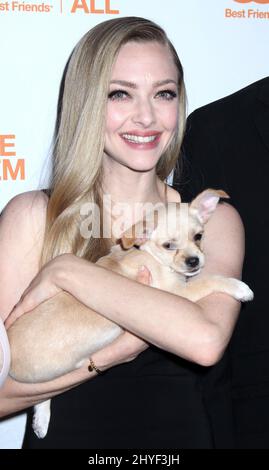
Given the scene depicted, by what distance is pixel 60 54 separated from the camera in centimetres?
245

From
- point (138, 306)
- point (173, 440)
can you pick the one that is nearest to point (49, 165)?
point (138, 306)

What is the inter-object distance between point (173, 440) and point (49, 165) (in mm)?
1204

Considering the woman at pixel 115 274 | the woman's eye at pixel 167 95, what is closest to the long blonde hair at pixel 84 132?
the woman at pixel 115 274

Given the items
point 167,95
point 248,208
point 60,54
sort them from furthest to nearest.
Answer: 1. point 60,54
2. point 248,208
3. point 167,95

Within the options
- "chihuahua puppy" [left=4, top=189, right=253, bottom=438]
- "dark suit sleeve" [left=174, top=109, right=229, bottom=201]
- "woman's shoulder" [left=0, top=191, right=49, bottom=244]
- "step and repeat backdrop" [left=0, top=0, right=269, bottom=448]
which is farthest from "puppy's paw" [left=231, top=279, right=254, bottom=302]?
"step and repeat backdrop" [left=0, top=0, right=269, bottom=448]

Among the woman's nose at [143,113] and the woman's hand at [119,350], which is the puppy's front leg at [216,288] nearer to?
the woman's hand at [119,350]

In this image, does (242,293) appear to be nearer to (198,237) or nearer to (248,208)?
(198,237)

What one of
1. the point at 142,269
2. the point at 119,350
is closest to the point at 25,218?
the point at 142,269

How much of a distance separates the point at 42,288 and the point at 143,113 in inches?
23.6

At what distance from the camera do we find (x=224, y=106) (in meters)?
2.30

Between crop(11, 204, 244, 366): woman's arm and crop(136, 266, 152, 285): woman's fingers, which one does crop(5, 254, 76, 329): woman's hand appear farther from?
crop(136, 266, 152, 285): woman's fingers

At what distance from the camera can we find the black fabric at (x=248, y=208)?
210 cm

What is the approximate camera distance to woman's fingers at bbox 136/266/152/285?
5.96 feet

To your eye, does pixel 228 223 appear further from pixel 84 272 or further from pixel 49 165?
pixel 49 165
